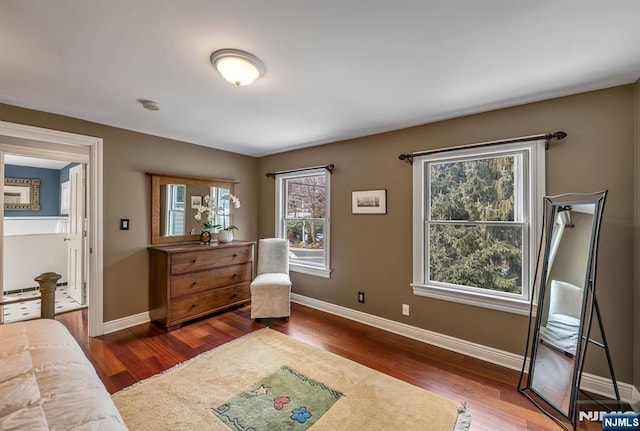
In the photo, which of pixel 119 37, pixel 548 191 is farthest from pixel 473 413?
pixel 119 37

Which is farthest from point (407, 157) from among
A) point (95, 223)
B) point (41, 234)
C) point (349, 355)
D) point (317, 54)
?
point (41, 234)

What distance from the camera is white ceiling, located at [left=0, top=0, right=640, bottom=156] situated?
4.39 feet

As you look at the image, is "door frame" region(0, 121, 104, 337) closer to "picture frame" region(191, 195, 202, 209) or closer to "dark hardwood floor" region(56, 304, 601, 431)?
"dark hardwood floor" region(56, 304, 601, 431)

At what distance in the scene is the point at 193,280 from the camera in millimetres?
3295

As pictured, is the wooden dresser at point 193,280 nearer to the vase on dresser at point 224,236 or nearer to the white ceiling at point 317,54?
the vase on dresser at point 224,236

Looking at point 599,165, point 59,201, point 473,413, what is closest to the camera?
point 473,413

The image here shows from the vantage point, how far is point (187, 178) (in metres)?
3.69

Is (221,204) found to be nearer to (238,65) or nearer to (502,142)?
(238,65)

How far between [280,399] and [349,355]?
2.79ft

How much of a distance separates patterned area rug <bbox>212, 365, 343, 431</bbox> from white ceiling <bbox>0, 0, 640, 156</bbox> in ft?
7.74

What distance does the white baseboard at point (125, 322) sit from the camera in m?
3.03

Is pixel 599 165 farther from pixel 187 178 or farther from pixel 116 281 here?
pixel 116 281

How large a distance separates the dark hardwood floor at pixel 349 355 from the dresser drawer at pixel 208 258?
2.22 feet

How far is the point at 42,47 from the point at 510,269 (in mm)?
3869
